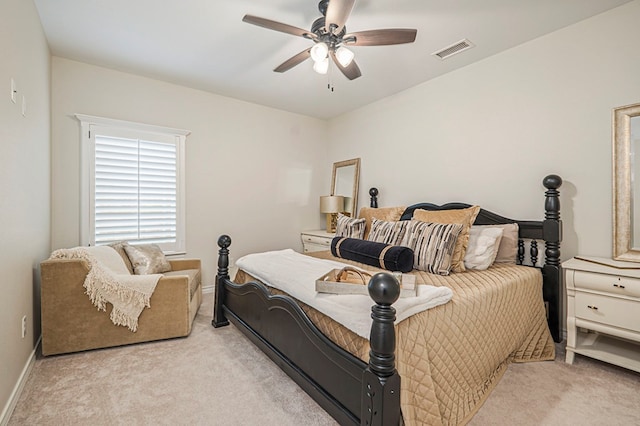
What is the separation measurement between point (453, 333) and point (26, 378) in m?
2.64

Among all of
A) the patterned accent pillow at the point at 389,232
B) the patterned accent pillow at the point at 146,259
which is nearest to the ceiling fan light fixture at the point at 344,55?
the patterned accent pillow at the point at 389,232

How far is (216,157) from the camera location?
13.3 ft

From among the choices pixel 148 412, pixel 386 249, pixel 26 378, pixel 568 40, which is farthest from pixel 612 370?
pixel 26 378

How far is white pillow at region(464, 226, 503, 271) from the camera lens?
2418 millimetres

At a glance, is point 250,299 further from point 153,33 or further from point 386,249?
point 153,33

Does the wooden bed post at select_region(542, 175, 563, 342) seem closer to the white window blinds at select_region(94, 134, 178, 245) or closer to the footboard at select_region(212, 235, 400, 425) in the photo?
the footboard at select_region(212, 235, 400, 425)

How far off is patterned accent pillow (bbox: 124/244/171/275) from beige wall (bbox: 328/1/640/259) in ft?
9.37

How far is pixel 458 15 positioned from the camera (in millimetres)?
2344

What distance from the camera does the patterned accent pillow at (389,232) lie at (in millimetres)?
2672

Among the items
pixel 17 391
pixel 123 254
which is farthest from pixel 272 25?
pixel 17 391

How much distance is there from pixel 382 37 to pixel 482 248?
1773 mm

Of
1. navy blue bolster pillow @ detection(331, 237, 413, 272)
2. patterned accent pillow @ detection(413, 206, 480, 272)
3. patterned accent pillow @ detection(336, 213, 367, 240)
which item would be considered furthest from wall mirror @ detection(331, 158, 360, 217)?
navy blue bolster pillow @ detection(331, 237, 413, 272)

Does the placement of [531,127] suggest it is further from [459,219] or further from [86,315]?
[86,315]

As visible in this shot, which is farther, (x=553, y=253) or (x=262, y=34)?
(x=262, y=34)
